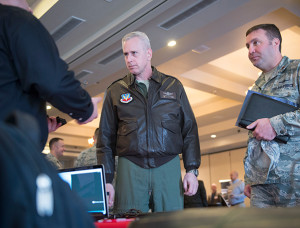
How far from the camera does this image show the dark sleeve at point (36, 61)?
1.27 metres

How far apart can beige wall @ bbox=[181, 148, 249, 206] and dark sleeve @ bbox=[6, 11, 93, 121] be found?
15061 mm

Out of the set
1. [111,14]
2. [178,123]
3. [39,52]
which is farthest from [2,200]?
[111,14]

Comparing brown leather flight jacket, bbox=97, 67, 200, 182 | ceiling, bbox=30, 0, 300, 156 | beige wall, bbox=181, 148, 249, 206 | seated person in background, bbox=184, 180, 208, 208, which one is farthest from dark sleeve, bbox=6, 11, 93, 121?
beige wall, bbox=181, 148, 249, 206

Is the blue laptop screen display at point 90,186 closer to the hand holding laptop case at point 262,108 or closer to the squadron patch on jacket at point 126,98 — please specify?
the squadron patch on jacket at point 126,98

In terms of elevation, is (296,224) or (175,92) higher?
(175,92)

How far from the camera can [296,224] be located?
1.20ft

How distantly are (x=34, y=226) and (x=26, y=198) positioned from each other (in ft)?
0.11

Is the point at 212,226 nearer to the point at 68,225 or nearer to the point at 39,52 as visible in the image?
the point at 68,225

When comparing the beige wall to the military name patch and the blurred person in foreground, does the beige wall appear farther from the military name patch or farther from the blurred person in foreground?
the blurred person in foreground

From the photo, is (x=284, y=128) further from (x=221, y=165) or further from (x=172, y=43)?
(x=221, y=165)

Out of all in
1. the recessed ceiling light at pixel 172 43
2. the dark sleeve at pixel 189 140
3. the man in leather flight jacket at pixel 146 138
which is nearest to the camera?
Result: the man in leather flight jacket at pixel 146 138

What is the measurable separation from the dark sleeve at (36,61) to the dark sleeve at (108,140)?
1078mm

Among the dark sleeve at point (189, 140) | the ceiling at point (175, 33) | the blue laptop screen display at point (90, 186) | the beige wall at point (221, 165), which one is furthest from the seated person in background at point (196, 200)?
the beige wall at point (221, 165)

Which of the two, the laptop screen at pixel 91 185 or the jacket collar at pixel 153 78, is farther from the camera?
the jacket collar at pixel 153 78
